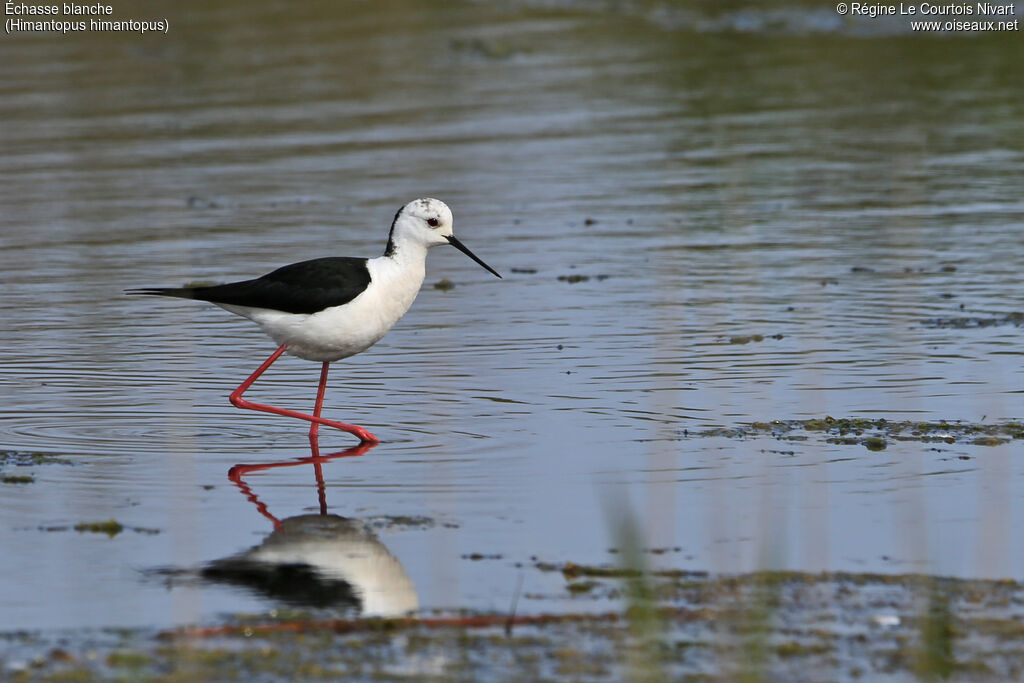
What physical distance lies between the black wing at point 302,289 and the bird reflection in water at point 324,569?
1669mm

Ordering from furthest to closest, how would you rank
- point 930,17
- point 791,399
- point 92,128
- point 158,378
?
Result: 1. point 930,17
2. point 92,128
3. point 158,378
4. point 791,399

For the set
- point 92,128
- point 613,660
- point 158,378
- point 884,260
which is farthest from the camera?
point 92,128

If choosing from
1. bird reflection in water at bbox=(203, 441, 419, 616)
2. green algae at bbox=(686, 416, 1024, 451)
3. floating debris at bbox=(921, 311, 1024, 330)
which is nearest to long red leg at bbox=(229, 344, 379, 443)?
bird reflection in water at bbox=(203, 441, 419, 616)

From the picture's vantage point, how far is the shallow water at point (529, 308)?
6.70 metres

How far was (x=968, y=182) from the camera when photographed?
15461mm

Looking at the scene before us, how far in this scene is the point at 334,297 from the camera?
27.9 feet

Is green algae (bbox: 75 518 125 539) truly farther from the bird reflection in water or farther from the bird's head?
the bird's head

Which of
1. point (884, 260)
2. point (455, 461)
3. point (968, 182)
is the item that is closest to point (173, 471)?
point (455, 461)

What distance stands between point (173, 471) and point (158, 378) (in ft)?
6.49

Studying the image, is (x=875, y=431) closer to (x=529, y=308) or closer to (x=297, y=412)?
(x=297, y=412)

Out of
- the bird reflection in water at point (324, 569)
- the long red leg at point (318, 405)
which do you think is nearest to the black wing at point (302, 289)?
the long red leg at point (318, 405)

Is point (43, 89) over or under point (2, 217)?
over

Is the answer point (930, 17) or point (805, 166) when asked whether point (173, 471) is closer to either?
point (805, 166)

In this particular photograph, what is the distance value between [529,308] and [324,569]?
555 centimetres
